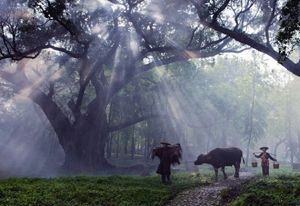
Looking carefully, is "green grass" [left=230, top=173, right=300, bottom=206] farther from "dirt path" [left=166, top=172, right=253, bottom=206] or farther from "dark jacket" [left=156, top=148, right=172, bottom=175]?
"dark jacket" [left=156, top=148, right=172, bottom=175]

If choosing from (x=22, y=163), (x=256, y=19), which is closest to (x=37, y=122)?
(x=22, y=163)

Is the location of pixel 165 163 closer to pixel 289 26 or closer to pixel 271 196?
pixel 271 196

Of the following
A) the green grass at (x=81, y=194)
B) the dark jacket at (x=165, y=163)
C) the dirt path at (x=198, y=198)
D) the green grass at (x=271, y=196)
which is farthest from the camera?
the dark jacket at (x=165, y=163)

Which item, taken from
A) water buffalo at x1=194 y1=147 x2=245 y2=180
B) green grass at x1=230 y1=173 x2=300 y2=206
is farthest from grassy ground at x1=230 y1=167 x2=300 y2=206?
water buffalo at x1=194 y1=147 x2=245 y2=180

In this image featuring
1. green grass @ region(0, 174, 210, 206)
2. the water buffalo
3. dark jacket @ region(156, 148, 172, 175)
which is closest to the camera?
green grass @ region(0, 174, 210, 206)

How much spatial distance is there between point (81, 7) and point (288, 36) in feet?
66.7

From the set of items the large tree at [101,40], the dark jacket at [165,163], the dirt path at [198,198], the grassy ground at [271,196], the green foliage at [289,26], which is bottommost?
the dirt path at [198,198]

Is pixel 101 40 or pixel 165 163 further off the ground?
pixel 101 40

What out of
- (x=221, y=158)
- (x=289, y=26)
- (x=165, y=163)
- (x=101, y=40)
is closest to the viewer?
(x=289, y=26)

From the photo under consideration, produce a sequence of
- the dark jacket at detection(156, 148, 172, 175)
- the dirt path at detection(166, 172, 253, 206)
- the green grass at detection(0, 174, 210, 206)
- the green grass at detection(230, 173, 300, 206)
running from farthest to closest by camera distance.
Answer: the dark jacket at detection(156, 148, 172, 175) < the dirt path at detection(166, 172, 253, 206) < the green grass at detection(0, 174, 210, 206) < the green grass at detection(230, 173, 300, 206)

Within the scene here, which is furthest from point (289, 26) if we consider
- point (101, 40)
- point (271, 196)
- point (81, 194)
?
point (101, 40)

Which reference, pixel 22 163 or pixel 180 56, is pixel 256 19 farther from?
pixel 22 163

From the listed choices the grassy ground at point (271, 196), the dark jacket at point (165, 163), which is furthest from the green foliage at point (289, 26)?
the dark jacket at point (165, 163)

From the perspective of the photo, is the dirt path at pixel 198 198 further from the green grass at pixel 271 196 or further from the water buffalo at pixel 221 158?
the water buffalo at pixel 221 158
